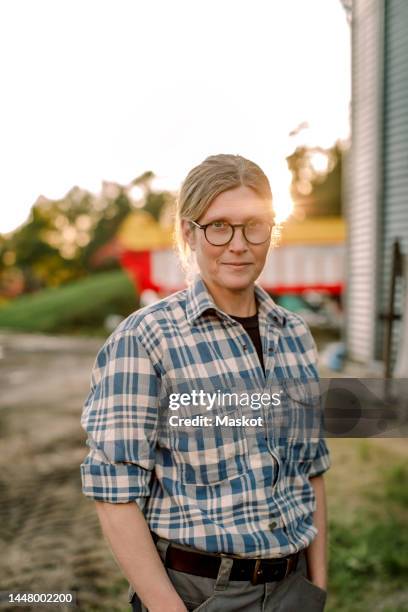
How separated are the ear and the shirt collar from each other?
0.07 m

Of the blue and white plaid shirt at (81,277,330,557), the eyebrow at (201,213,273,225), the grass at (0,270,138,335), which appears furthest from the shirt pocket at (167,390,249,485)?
the grass at (0,270,138,335)

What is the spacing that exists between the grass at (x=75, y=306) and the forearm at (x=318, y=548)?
9.05 feet

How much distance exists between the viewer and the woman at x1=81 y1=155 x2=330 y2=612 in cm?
121

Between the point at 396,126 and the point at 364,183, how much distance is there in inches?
25.0

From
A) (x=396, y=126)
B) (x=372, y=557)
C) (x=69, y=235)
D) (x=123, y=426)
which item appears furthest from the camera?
(x=396, y=126)

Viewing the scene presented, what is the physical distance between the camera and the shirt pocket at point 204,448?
1229 millimetres

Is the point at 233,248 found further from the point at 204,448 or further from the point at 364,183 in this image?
the point at 364,183

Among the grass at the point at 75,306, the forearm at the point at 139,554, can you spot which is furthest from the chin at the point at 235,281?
the grass at the point at 75,306

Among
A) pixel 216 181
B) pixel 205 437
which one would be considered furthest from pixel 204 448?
pixel 216 181

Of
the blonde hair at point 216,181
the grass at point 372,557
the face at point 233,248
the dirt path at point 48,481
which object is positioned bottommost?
the grass at point 372,557

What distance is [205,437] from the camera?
1245 mm

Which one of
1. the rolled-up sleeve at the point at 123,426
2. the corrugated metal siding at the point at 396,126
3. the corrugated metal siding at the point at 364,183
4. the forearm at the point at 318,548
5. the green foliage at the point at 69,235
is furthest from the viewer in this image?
the corrugated metal siding at the point at 364,183

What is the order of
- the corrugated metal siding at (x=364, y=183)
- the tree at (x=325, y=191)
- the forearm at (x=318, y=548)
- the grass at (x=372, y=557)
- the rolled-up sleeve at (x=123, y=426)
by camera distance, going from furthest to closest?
the corrugated metal siding at (x=364, y=183) → the tree at (x=325, y=191) → the grass at (x=372, y=557) → the forearm at (x=318, y=548) → the rolled-up sleeve at (x=123, y=426)

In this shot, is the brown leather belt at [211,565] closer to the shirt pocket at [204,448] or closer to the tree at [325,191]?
the shirt pocket at [204,448]
